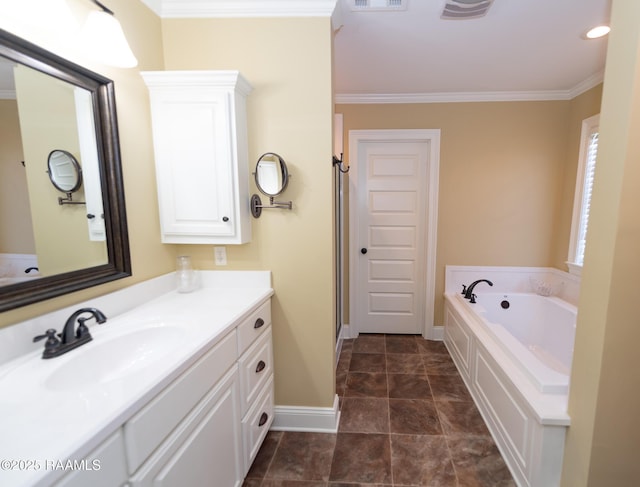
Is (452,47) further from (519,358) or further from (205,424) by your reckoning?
(205,424)

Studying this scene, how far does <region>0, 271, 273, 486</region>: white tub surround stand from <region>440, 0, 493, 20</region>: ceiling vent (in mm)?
1877

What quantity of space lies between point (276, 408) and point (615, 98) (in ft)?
7.44

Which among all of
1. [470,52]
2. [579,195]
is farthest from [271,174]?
[579,195]

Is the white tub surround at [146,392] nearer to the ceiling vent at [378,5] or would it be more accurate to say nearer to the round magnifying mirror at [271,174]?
the round magnifying mirror at [271,174]

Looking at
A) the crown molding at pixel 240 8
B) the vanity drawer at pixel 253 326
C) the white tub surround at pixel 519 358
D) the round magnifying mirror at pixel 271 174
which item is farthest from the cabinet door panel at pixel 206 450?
the crown molding at pixel 240 8

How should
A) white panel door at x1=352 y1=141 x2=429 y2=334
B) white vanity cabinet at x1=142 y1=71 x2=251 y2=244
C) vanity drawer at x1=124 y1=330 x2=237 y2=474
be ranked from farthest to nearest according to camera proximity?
white panel door at x1=352 y1=141 x2=429 y2=334
white vanity cabinet at x1=142 y1=71 x2=251 y2=244
vanity drawer at x1=124 y1=330 x2=237 y2=474

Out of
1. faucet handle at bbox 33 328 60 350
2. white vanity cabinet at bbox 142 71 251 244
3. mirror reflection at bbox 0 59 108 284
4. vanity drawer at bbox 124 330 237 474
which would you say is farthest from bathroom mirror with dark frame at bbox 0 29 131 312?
vanity drawer at bbox 124 330 237 474

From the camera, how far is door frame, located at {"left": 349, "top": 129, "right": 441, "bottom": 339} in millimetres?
2904

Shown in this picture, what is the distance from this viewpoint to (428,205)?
2.99 meters

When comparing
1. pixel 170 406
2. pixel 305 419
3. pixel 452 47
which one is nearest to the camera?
pixel 170 406

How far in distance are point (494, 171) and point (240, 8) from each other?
8.36ft

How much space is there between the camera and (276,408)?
189cm

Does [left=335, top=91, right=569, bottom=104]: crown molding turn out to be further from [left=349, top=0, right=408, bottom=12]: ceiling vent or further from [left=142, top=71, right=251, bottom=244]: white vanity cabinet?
[left=142, top=71, right=251, bottom=244]: white vanity cabinet

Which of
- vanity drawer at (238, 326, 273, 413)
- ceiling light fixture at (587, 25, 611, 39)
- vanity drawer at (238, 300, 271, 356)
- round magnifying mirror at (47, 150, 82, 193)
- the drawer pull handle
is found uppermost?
ceiling light fixture at (587, 25, 611, 39)
